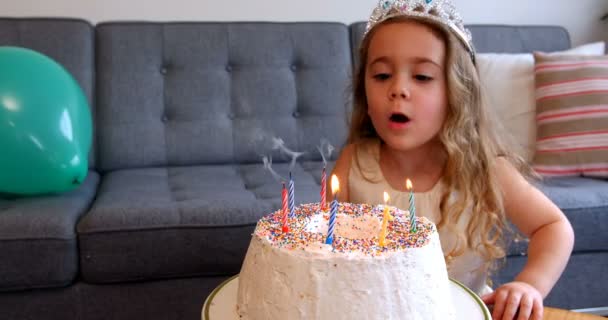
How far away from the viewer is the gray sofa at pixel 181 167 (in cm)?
160

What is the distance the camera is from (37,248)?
60.8 inches

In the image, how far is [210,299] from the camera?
82 cm

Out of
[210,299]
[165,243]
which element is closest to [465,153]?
[210,299]

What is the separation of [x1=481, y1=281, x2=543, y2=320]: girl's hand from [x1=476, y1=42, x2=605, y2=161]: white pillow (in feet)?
4.59

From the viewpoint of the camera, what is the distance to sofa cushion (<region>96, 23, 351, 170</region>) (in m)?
2.29

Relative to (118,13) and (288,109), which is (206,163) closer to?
(288,109)

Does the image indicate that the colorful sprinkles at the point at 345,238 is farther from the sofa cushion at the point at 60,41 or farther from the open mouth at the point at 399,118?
the sofa cushion at the point at 60,41

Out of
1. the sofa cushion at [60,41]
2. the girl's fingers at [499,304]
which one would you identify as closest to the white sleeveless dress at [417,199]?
the girl's fingers at [499,304]

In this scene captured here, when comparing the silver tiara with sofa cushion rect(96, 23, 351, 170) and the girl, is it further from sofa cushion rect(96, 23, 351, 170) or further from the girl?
sofa cushion rect(96, 23, 351, 170)

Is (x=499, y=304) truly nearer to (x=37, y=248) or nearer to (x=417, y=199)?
(x=417, y=199)

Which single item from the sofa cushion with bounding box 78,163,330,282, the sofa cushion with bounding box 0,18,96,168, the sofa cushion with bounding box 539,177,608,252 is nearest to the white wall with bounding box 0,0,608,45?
the sofa cushion with bounding box 0,18,96,168

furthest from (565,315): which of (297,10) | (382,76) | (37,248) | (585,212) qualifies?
(297,10)

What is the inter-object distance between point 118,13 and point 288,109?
959mm

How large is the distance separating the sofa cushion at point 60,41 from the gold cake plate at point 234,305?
5.27 ft
